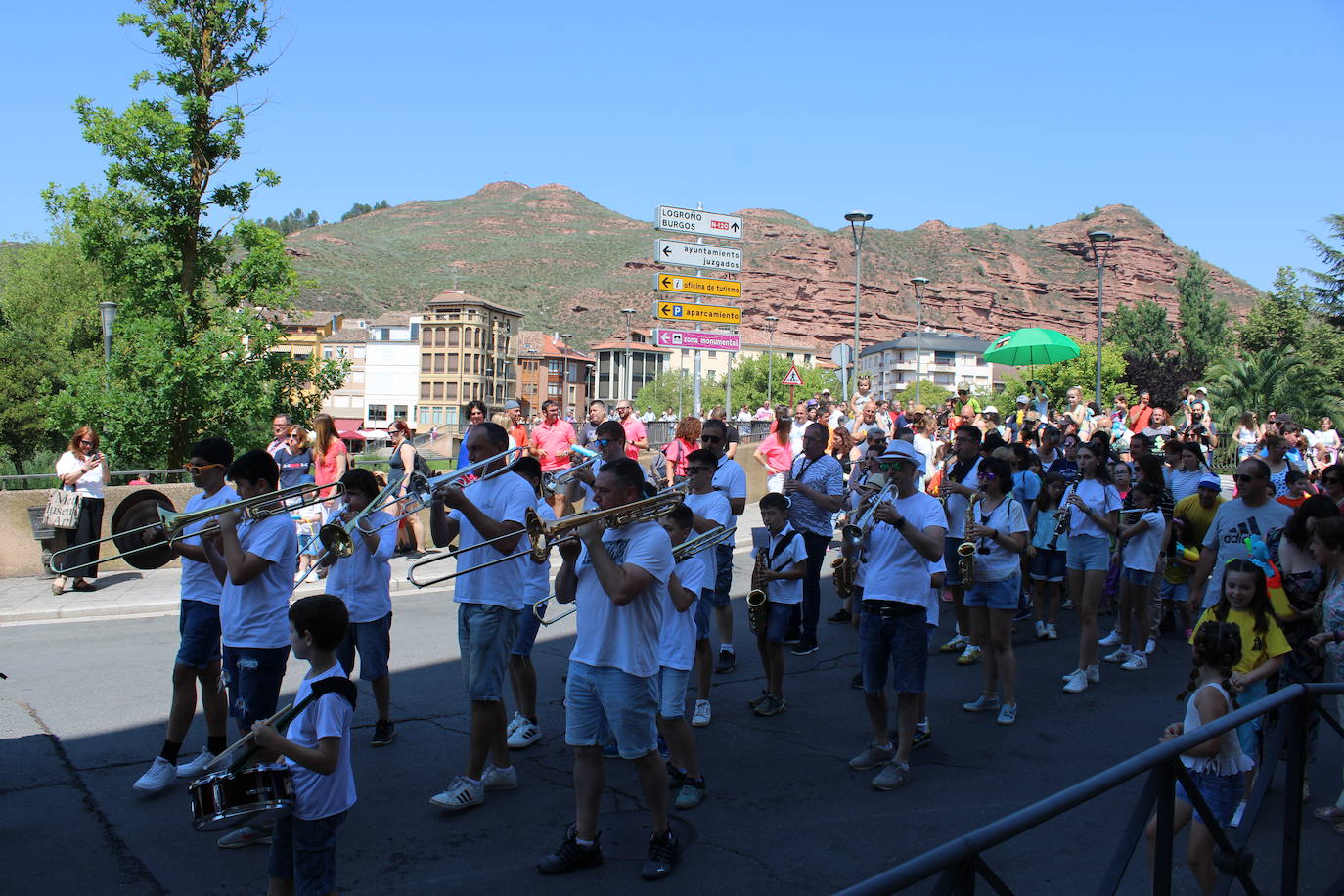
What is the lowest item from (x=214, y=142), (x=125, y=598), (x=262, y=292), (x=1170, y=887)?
(x=125, y=598)

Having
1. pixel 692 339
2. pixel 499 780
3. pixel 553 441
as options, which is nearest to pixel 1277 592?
pixel 499 780

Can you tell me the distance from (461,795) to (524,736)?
3.61 feet

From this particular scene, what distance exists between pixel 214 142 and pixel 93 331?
983 inches

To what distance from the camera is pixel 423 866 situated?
4.69m

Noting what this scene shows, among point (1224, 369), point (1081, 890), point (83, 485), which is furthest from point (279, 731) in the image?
point (1224, 369)

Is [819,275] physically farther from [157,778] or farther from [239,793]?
[239,793]

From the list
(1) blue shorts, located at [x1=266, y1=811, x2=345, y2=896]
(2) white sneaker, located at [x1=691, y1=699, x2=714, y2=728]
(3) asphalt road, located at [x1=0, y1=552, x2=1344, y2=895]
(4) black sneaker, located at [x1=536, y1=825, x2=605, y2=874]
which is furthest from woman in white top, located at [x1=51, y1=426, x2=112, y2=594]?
(1) blue shorts, located at [x1=266, y1=811, x2=345, y2=896]

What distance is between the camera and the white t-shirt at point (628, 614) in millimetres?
4535

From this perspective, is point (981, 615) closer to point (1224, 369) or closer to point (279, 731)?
point (279, 731)

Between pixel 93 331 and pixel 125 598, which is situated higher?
pixel 93 331

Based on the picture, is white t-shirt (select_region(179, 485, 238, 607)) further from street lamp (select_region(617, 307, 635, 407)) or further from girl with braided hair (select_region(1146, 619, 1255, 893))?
street lamp (select_region(617, 307, 635, 407))

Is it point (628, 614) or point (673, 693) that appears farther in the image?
point (673, 693)

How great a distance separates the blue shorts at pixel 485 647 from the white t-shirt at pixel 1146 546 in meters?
5.23

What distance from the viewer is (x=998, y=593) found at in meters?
6.81
